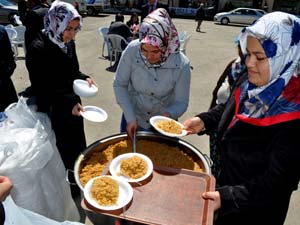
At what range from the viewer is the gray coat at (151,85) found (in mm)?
2080

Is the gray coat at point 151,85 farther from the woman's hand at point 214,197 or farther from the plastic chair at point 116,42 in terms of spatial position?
the plastic chair at point 116,42

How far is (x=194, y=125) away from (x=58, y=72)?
1.18m

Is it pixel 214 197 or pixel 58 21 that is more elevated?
pixel 58 21

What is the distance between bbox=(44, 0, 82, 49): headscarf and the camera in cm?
234

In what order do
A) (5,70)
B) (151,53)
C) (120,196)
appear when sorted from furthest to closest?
(5,70) → (151,53) → (120,196)

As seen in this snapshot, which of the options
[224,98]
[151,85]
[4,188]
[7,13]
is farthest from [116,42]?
[7,13]

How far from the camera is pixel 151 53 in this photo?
1.98 m

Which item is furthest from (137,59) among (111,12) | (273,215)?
(111,12)

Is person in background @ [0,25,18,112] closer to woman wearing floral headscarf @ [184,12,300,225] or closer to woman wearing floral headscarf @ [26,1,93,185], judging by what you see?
woman wearing floral headscarf @ [26,1,93,185]

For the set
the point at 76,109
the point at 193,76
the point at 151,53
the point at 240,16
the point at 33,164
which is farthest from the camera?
the point at 240,16

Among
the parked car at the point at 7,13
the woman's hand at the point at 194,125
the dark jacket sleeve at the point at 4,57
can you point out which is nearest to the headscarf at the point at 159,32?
the woman's hand at the point at 194,125

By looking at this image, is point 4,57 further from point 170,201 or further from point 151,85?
point 170,201

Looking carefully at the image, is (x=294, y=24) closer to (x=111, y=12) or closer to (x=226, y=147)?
(x=226, y=147)

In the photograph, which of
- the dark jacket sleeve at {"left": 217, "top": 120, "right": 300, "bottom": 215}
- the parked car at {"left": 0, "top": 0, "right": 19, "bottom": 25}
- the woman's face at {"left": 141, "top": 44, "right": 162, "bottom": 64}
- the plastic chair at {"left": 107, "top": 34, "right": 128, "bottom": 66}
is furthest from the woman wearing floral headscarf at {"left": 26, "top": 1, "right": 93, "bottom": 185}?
the parked car at {"left": 0, "top": 0, "right": 19, "bottom": 25}
